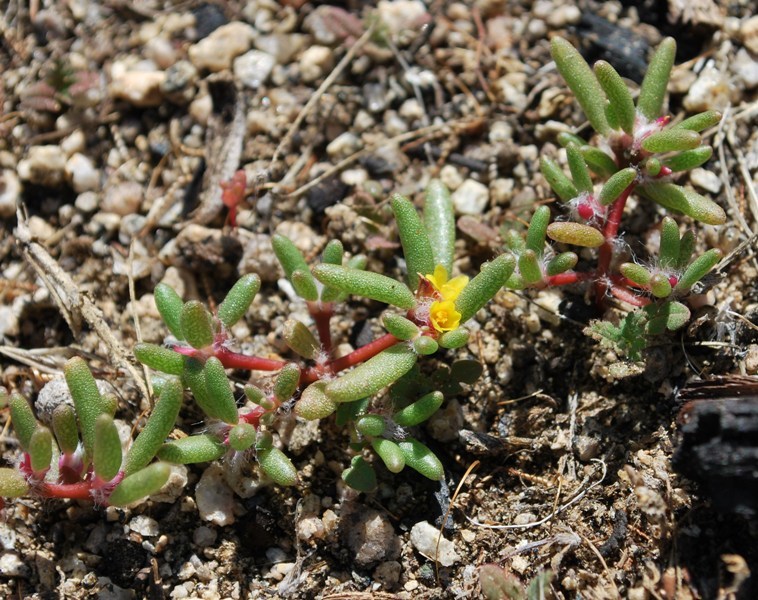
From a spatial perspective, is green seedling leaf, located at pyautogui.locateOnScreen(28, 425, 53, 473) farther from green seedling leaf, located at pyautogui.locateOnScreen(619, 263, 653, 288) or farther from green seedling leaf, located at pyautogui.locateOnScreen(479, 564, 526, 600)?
green seedling leaf, located at pyautogui.locateOnScreen(619, 263, 653, 288)

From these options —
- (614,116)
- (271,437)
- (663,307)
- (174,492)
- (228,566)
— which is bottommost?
(228,566)

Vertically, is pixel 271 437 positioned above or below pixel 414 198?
below

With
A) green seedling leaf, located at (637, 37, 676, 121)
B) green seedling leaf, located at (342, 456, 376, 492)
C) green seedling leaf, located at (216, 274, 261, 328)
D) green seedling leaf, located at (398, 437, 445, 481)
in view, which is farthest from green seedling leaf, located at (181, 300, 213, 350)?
green seedling leaf, located at (637, 37, 676, 121)

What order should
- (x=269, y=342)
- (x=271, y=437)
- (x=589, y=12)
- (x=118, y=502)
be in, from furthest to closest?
(x=589, y=12), (x=269, y=342), (x=271, y=437), (x=118, y=502)

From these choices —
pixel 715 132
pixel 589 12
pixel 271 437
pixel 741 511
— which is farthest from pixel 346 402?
pixel 589 12

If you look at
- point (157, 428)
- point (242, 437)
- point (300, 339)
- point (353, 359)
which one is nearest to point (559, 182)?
point (353, 359)

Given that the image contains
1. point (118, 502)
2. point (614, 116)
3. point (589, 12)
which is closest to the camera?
point (118, 502)

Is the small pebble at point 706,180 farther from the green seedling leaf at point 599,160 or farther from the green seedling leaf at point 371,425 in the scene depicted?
the green seedling leaf at point 371,425

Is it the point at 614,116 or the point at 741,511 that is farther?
the point at 614,116

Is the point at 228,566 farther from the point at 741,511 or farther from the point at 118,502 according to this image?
the point at 741,511
